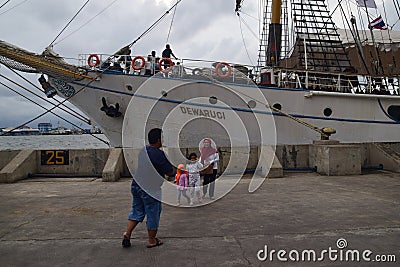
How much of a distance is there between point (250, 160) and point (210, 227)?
20.8 ft

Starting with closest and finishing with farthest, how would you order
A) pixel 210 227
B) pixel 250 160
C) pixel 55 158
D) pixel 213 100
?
pixel 210 227 < pixel 55 158 < pixel 250 160 < pixel 213 100

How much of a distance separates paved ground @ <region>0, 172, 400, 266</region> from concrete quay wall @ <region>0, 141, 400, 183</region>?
213 cm

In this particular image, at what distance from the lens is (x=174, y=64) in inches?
606

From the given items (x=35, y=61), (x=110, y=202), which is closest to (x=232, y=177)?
(x=110, y=202)

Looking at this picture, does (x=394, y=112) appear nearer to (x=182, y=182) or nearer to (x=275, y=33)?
(x=275, y=33)

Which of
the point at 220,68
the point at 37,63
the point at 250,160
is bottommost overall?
the point at 250,160

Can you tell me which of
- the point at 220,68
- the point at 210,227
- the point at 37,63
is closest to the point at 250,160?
the point at 220,68

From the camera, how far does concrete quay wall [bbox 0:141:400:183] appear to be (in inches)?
397

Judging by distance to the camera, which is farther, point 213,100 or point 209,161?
point 213,100

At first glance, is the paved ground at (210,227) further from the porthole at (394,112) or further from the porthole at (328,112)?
the porthole at (394,112)

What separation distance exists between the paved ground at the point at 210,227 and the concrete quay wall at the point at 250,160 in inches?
83.7

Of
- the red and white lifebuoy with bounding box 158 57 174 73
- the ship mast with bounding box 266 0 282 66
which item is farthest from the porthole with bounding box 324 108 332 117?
the red and white lifebuoy with bounding box 158 57 174 73

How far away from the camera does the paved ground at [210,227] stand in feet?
12.2

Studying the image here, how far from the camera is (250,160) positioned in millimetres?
11016
